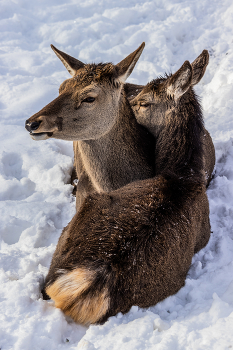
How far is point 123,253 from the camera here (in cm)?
274

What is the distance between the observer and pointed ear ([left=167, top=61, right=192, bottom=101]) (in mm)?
3913

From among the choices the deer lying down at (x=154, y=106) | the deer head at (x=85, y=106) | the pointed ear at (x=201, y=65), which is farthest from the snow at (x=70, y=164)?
the pointed ear at (x=201, y=65)

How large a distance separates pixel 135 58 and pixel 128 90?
2.09 meters

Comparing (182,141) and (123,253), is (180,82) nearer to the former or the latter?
(182,141)

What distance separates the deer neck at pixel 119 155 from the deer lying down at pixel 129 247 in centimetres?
69

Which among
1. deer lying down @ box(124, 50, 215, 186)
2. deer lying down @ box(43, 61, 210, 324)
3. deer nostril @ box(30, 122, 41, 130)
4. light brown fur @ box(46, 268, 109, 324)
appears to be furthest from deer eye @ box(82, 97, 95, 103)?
light brown fur @ box(46, 268, 109, 324)

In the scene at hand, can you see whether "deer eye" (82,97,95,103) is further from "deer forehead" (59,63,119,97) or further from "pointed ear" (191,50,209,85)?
"pointed ear" (191,50,209,85)

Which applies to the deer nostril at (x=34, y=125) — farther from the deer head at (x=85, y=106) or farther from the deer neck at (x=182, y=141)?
the deer neck at (x=182, y=141)

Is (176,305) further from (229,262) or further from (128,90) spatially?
(128,90)

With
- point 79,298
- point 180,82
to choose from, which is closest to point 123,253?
point 79,298

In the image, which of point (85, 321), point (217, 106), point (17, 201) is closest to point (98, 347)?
point (85, 321)

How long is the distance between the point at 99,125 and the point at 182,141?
3.43ft

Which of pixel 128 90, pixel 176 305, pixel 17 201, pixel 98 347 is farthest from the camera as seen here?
pixel 128 90

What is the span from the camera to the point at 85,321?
2.75 metres
